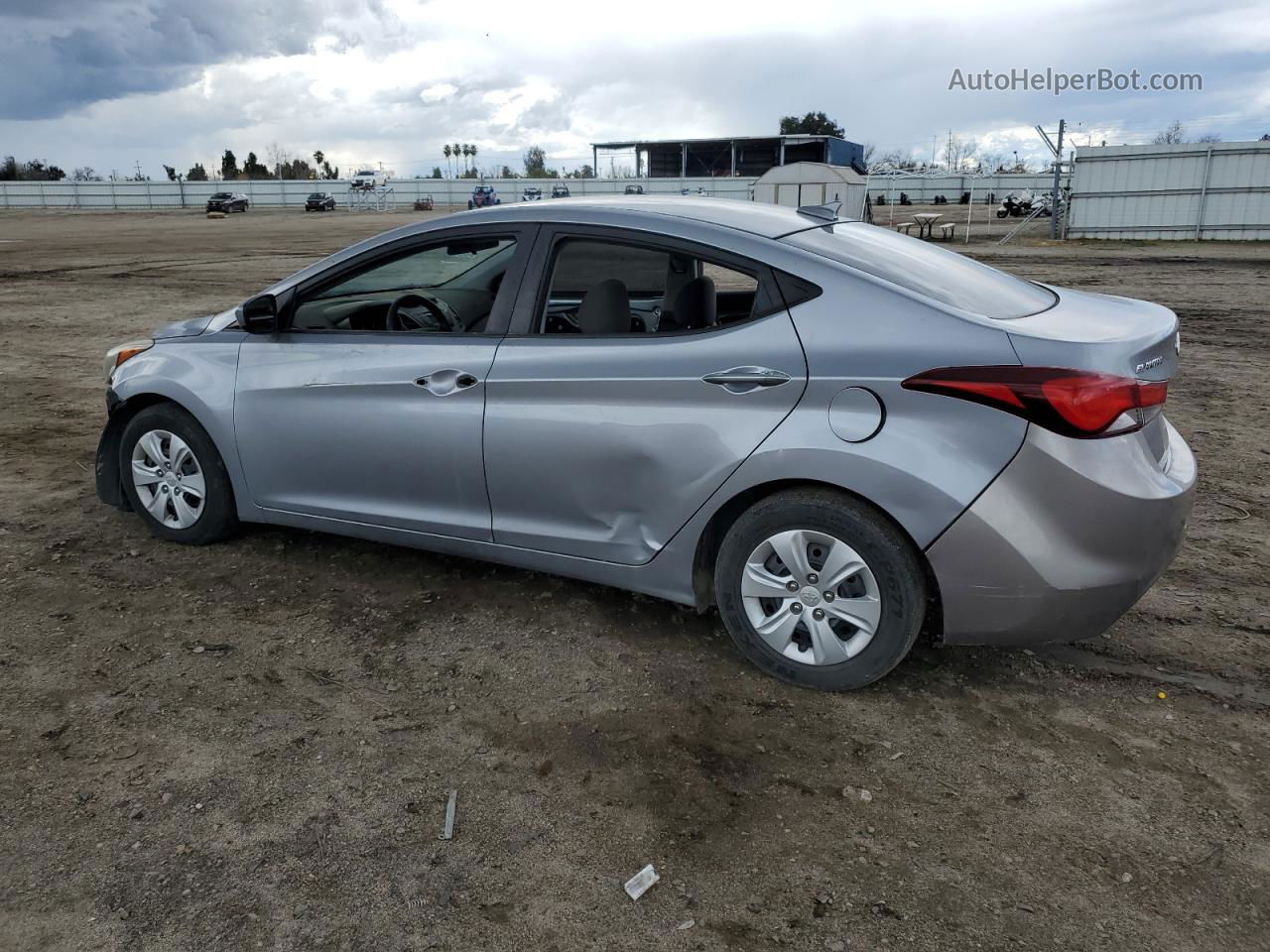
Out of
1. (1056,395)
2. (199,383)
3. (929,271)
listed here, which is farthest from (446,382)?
(1056,395)

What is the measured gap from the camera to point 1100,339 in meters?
3.20

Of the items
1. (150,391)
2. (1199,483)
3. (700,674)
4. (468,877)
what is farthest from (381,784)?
(1199,483)

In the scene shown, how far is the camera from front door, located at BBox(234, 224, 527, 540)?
13.2 ft

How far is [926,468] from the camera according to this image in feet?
10.4

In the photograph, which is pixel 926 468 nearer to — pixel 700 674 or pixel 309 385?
pixel 700 674

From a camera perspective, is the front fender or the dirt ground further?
the front fender

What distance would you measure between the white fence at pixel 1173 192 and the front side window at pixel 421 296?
1075 inches

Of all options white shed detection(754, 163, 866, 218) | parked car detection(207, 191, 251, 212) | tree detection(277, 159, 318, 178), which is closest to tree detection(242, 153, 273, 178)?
tree detection(277, 159, 318, 178)

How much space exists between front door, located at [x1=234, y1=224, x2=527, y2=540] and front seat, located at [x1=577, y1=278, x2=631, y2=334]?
0.33m

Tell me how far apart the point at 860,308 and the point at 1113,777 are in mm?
1653

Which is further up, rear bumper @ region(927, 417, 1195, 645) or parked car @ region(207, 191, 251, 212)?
parked car @ region(207, 191, 251, 212)

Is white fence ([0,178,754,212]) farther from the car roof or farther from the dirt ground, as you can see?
the dirt ground

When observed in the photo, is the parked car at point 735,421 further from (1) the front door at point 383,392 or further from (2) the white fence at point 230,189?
(2) the white fence at point 230,189

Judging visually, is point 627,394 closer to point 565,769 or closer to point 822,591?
point 822,591
